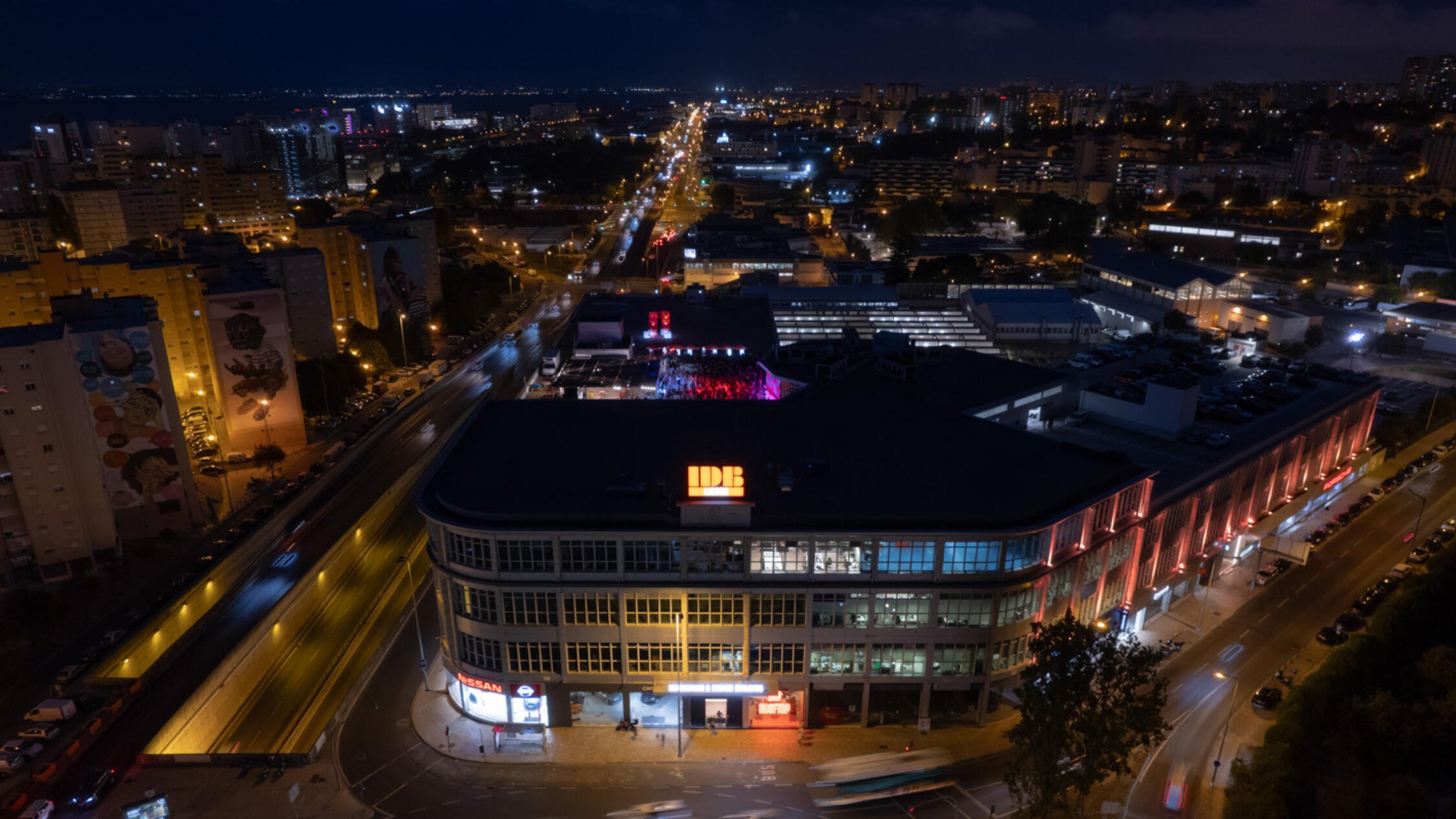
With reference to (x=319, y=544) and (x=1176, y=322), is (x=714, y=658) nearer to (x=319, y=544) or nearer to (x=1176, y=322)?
(x=319, y=544)

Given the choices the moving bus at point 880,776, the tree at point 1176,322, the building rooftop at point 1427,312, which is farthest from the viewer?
the tree at point 1176,322

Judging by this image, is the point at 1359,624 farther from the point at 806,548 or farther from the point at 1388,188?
the point at 1388,188

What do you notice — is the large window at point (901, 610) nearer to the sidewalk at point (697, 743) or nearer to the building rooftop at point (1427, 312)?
the sidewalk at point (697, 743)

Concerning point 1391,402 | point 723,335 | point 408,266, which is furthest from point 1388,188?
point 408,266

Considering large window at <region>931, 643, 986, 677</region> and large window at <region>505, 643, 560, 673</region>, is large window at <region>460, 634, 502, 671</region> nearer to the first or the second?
large window at <region>505, 643, 560, 673</region>

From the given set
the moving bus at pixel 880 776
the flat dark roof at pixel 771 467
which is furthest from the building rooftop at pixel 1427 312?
the moving bus at pixel 880 776

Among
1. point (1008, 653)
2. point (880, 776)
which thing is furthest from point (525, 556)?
point (1008, 653)
